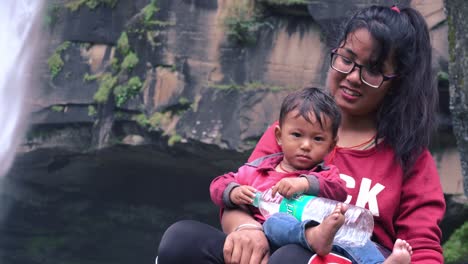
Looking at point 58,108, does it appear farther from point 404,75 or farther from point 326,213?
point 326,213

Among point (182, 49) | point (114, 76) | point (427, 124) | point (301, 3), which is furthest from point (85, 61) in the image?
point (427, 124)

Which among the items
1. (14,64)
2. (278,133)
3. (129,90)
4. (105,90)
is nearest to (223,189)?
(278,133)

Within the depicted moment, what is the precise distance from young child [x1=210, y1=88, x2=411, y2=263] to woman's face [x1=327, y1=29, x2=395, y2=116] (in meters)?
0.16

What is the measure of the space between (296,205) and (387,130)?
0.41 m

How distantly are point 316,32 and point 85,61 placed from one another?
2037 millimetres

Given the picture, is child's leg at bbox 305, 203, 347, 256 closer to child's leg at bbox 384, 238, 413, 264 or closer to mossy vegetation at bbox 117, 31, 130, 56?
child's leg at bbox 384, 238, 413, 264

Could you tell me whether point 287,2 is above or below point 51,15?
above

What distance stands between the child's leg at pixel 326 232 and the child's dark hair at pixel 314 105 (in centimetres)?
29

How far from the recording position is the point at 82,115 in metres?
6.54

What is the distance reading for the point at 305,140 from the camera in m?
1.88

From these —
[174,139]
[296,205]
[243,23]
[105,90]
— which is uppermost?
[243,23]

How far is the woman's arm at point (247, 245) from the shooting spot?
5.78 ft

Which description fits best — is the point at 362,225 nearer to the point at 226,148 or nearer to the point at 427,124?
the point at 427,124

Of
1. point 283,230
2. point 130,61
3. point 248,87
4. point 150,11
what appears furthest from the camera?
A: point 130,61
